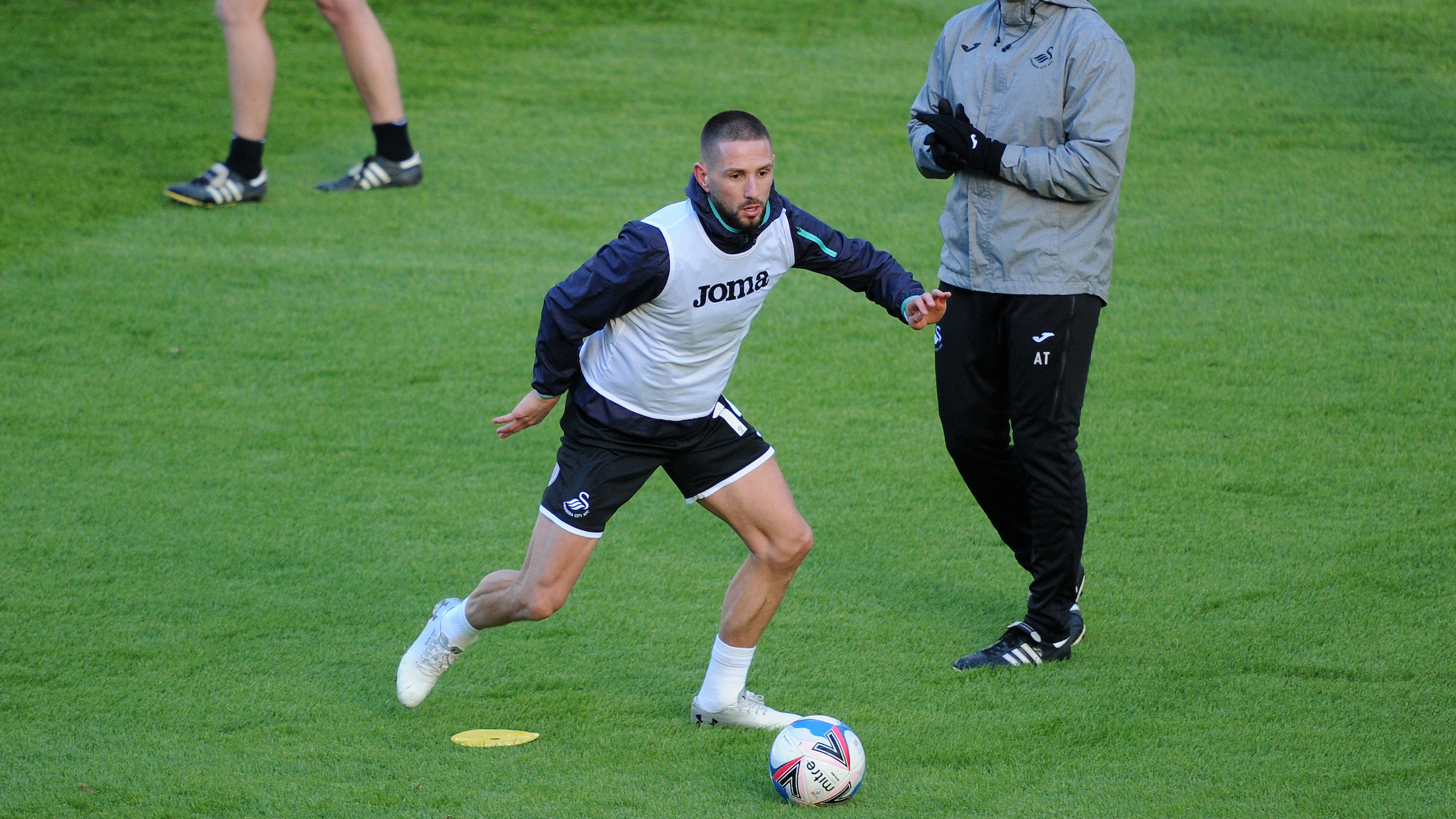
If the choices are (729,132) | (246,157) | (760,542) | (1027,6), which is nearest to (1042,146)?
(1027,6)

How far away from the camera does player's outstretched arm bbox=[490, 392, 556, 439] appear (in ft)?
12.8

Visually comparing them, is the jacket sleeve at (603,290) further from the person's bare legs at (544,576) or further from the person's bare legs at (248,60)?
the person's bare legs at (248,60)

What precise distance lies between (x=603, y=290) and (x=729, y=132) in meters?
0.53

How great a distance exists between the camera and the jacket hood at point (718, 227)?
3740 millimetres

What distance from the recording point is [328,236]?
831cm

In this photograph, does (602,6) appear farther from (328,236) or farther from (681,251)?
(681,251)

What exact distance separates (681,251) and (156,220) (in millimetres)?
5843

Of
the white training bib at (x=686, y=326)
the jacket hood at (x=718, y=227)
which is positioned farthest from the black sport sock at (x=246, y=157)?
the jacket hood at (x=718, y=227)

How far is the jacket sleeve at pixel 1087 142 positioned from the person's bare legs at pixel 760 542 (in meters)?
1.19

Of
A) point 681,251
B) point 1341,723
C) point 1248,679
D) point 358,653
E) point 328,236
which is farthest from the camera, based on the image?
point 328,236

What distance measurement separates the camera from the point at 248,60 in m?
8.15

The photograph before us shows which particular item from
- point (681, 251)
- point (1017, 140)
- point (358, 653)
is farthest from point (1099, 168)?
point (358, 653)

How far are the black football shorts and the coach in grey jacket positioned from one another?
0.91m

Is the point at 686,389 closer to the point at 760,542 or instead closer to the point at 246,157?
the point at 760,542
